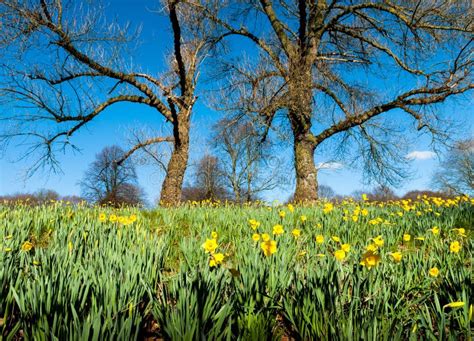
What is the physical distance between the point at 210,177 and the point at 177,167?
19.8 m

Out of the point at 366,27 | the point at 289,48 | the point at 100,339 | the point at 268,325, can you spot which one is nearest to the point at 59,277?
the point at 100,339

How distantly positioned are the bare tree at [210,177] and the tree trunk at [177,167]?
18.7 meters

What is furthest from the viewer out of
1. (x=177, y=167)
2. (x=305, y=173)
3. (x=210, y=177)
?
(x=210, y=177)

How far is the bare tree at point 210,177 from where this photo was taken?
30516 millimetres

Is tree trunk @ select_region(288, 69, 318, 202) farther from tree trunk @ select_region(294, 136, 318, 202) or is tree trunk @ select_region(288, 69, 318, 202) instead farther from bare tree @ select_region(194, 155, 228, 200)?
bare tree @ select_region(194, 155, 228, 200)

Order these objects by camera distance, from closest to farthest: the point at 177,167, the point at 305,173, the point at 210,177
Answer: the point at 305,173 → the point at 177,167 → the point at 210,177

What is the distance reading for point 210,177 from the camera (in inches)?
1214

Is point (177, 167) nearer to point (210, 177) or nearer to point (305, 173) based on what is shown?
point (305, 173)

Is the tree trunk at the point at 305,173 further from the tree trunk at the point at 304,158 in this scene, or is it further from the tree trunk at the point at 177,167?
the tree trunk at the point at 177,167

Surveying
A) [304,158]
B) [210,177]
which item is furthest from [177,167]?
[210,177]

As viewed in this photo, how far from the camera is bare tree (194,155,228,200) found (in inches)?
1201

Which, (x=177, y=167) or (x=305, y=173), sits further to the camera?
(x=177, y=167)

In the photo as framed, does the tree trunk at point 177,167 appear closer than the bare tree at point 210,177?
Yes

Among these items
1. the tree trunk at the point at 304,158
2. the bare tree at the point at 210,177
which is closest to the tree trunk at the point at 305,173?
the tree trunk at the point at 304,158
